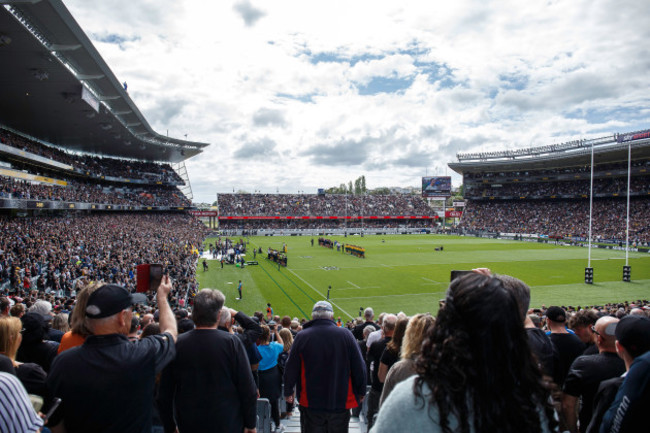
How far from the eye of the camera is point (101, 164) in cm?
5403

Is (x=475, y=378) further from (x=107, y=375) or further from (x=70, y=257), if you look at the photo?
(x=70, y=257)

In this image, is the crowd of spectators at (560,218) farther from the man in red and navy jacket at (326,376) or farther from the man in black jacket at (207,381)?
the man in black jacket at (207,381)

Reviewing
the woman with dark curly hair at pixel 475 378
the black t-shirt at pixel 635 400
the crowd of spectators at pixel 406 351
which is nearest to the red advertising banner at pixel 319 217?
the crowd of spectators at pixel 406 351

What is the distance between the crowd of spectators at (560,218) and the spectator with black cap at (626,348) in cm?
5849

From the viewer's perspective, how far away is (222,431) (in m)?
3.19

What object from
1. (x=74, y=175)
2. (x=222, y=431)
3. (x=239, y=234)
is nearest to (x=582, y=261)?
(x=222, y=431)

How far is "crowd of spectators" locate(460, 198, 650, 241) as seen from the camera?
54.9 m

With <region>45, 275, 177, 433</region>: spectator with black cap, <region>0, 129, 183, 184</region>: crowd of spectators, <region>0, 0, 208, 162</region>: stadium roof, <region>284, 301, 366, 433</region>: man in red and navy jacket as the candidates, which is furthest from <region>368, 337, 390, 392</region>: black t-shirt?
<region>0, 129, 183, 184</region>: crowd of spectators

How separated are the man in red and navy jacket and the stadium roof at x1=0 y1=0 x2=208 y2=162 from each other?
1726cm

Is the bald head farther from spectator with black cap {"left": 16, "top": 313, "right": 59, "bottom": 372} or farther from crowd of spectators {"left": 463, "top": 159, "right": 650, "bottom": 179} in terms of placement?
crowd of spectators {"left": 463, "top": 159, "right": 650, "bottom": 179}

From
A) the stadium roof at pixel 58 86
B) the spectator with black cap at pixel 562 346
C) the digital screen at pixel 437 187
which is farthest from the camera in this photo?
the digital screen at pixel 437 187

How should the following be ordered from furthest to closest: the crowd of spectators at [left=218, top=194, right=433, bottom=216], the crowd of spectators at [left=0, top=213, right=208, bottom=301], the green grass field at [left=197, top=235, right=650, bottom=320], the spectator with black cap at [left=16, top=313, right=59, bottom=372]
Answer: the crowd of spectators at [left=218, top=194, right=433, bottom=216] → the green grass field at [left=197, top=235, right=650, bottom=320] → the crowd of spectators at [left=0, top=213, right=208, bottom=301] → the spectator with black cap at [left=16, top=313, right=59, bottom=372]

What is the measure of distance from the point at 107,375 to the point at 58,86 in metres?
29.6

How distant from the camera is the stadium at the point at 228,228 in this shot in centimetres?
1680
